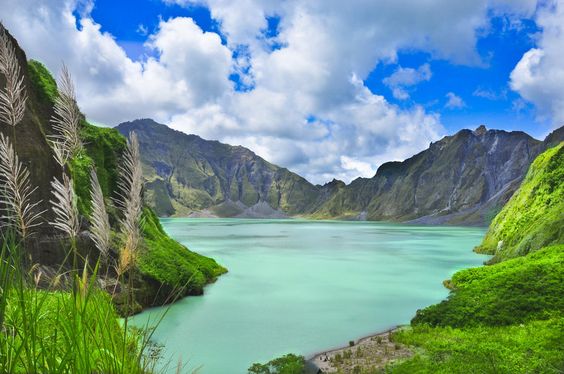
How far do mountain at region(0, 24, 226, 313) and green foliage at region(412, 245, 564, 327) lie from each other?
39.0 ft

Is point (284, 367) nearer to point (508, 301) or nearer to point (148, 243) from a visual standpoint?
point (508, 301)

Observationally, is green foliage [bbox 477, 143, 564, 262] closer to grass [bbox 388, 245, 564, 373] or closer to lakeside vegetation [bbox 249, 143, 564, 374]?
lakeside vegetation [bbox 249, 143, 564, 374]

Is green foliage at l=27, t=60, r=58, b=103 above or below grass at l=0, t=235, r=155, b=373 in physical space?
above

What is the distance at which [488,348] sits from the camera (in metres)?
12.4

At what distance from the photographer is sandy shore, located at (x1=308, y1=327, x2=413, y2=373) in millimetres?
13320

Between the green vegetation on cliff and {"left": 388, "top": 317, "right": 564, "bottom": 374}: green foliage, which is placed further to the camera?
the green vegetation on cliff

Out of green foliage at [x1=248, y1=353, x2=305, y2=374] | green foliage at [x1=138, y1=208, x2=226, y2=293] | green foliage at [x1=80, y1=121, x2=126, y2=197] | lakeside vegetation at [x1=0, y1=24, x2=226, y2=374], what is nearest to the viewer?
lakeside vegetation at [x1=0, y1=24, x2=226, y2=374]

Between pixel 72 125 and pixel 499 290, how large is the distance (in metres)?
20.1

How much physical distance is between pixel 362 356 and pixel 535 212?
114 ft

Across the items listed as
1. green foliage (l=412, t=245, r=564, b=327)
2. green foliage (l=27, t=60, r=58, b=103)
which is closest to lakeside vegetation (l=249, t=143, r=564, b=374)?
green foliage (l=412, t=245, r=564, b=327)

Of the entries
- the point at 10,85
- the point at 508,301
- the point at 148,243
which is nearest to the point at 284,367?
the point at 10,85

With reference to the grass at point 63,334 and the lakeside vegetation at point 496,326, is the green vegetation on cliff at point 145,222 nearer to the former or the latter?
the lakeside vegetation at point 496,326

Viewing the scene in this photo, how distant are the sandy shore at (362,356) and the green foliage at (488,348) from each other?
0.78 m

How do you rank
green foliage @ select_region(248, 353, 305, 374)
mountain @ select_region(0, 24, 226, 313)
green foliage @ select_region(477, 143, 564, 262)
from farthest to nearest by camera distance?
green foliage @ select_region(477, 143, 564, 262) → mountain @ select_region(0, 24, 226, 313) → green foliage @ select_region(248, 353, 305, 374)
